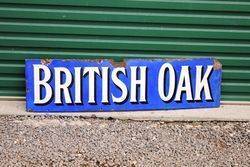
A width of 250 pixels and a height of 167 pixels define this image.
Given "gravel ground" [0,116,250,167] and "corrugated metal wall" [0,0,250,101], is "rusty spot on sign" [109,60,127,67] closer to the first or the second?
"corrugated metal wall" [0,0,250,101]

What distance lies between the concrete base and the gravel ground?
0.23ft

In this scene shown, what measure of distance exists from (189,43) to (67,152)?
179 cm

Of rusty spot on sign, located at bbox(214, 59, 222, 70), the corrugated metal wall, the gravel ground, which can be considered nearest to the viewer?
the gravel ground

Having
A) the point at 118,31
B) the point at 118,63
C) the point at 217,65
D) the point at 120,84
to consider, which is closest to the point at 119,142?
the point at 120,84

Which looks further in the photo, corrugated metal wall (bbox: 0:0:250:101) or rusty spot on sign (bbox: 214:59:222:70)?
rusty spot on sign (bbox: 214:59:222:70)

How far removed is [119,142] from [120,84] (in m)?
0.75

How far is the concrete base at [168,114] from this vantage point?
497cm

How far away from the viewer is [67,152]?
4266 millimetres

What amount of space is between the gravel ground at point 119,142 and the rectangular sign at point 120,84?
0.64ft

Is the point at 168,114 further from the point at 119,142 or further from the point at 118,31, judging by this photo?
the point at 118,31

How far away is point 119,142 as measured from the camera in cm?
446

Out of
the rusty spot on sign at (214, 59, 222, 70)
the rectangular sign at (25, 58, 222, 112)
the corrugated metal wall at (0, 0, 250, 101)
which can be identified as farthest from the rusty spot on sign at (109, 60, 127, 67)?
the rusty spot on sign at (214, 59, 222, 70)

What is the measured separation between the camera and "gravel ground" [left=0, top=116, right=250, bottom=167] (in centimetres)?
417

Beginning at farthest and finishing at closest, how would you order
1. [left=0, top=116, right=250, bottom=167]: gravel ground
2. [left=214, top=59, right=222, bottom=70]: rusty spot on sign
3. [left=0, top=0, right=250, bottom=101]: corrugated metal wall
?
[left=214, top=59, right=222, bottom=70]: rusty spot on sign < [left=0, top=0, right=250, bottom=101]: corrugated metal wall < [left=0, top=116, right=250, bottom=167]: gravel ground
